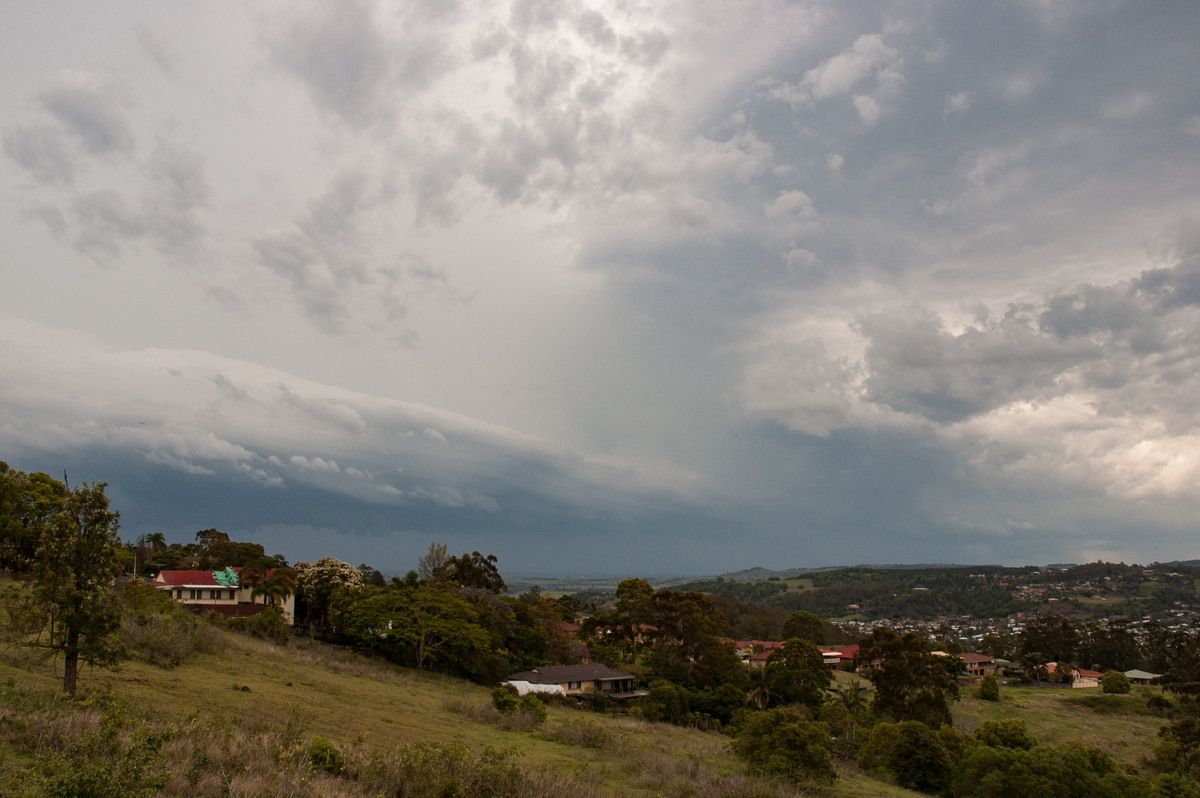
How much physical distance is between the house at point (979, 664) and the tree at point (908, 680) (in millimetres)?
42394

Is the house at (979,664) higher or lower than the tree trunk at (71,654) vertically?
lower

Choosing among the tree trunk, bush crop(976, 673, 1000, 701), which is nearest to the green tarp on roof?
the tree trunk

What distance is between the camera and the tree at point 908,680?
4328cm

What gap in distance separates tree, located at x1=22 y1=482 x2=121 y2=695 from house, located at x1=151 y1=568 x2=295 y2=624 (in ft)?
119

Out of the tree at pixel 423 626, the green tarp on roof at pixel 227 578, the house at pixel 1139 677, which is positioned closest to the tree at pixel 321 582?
the green tarp on roof at pixel 227 578

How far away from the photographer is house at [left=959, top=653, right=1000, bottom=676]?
81625 mm

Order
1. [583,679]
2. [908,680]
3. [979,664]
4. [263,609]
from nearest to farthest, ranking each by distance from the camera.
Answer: [908,680] → [583,679] → [263,609] → [979,664]

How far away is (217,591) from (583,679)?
1087 inches

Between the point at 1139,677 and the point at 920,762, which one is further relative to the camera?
the point at 1139,677

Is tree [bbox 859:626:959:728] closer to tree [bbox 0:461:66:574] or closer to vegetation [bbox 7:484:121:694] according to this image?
vegetation [bbox 7:484:121:694]

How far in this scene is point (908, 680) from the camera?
4431cm

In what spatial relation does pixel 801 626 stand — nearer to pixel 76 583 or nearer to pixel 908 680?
pixel 908 680

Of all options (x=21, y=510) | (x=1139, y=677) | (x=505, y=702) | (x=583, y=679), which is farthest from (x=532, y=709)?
(x=1139, y=677)

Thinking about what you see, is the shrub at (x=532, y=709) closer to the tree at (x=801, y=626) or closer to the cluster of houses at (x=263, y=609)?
the cluster of houses at (x=263, y=609)
